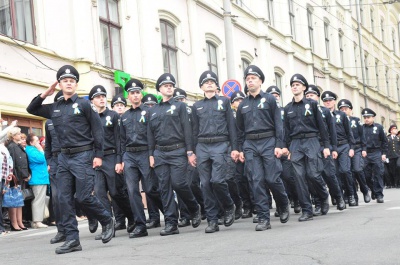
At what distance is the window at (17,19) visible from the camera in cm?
1734

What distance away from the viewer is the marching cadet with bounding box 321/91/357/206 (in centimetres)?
1453

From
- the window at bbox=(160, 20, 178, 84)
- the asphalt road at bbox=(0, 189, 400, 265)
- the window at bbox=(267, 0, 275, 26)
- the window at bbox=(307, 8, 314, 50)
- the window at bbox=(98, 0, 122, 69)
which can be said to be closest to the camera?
the asphalt road at bbox=(0, 189, 400, 265)

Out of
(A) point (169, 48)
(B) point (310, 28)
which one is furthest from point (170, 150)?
(B) point (310, 28)

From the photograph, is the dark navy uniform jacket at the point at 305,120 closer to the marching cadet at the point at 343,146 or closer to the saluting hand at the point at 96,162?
the marching cadet at the point at 343,146

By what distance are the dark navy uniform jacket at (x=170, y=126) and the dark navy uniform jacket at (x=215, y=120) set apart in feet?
0.77

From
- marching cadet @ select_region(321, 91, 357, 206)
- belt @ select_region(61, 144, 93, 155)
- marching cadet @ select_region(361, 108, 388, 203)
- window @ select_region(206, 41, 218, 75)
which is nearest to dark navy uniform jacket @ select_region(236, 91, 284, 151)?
belt @ select_region(61, 144, 93, 155)

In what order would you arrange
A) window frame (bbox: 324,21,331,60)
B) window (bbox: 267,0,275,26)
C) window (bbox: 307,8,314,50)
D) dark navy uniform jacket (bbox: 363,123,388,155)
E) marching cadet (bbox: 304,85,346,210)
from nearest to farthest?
marching cadet (bbox: 304,85,346,210), dark navy uniform jacket (bbox: 363,123,388,155), window (bbox: 267,0,275,26), window (bbox: 307,8,314,50), window frame (bbox: 324,21,331,60)

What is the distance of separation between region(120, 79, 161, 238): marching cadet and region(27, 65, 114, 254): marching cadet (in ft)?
4.11

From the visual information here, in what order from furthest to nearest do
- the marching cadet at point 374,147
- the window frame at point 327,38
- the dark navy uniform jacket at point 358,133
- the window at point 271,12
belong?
1. the window frame at point 327,38
2. the window at point 271,12
3. the marching cadet at point 374,147
4. the dark navy uniform jacket at point 358,133

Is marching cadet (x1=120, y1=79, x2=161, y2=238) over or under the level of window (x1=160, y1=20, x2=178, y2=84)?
under

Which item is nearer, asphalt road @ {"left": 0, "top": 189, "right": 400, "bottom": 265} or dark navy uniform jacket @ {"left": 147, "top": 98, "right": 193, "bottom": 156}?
asphalt road @ {"left": 0, "top": 189, "right": 400, "bottom": 265}

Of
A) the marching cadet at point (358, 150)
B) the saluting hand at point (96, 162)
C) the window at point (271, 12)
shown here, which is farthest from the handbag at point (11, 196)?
the window at point (271, 12)

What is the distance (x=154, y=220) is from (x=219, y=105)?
2.33 m

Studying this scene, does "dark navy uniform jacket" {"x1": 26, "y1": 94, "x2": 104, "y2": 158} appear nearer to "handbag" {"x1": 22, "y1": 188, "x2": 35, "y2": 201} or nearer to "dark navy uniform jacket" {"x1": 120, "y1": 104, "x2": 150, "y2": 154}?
"dark navy uniform jacket" {"x1": 120, "y1": 104, "x2": 150, "y2": 154}
